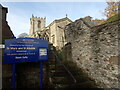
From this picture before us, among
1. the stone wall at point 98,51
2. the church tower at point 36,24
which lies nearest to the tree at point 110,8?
the stone wall at point 98,51

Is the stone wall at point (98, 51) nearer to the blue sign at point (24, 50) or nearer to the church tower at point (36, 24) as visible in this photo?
the blue sign at point (24, 50)

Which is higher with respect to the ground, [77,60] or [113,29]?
[113,29]

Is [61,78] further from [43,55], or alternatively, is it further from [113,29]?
[113,29]

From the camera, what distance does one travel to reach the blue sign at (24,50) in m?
3.60

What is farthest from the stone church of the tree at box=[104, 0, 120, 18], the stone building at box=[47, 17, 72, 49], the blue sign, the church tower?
the church tower

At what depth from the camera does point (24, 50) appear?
383 cm

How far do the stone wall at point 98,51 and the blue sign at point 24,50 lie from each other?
6.89 feet

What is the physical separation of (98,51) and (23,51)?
3.45 meters

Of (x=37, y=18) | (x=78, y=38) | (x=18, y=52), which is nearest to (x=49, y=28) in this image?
(x=78, y=38)

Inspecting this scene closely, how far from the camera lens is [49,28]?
21.3 m

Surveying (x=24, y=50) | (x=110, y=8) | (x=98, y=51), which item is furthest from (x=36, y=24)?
(x=98, y=51)

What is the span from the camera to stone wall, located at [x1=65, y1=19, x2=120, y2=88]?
3.68 m

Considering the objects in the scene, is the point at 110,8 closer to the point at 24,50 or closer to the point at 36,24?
the point at 24,50

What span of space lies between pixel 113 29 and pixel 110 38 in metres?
0.39
